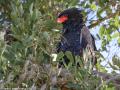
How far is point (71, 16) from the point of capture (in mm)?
3139

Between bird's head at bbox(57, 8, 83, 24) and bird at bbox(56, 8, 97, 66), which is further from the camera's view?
bird's head at bbox(57, 8, 83, 24)

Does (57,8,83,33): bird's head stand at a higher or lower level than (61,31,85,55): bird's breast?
higher

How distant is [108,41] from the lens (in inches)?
103

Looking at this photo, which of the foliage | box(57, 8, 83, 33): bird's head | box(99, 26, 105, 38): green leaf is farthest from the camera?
box(57, 8, 83, 33): bird's head

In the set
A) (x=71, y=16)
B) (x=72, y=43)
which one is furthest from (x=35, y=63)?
(x=71, y=16)

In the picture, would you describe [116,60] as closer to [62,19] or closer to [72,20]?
[62,19]

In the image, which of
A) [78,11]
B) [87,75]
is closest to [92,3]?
[78,11]

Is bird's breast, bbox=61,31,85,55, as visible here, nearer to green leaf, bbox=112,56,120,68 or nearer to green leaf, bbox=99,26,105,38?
green leaf, bbox=99,26,105,38

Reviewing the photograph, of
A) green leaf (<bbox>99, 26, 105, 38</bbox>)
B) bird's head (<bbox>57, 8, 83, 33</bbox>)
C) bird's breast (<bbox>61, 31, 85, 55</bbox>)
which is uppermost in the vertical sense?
bird's head (<bbox>57, 8, 83, 33</bbox>)

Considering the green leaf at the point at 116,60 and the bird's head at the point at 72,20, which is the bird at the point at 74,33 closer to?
the bird's head at the point at 72,20

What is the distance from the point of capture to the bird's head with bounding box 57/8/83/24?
2.95m

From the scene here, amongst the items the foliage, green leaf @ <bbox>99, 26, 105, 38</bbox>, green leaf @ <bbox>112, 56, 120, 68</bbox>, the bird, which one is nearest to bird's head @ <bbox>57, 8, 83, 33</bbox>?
the bird

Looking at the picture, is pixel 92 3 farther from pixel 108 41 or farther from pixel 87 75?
pixel 87 75

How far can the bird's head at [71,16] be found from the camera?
9.69 feet
